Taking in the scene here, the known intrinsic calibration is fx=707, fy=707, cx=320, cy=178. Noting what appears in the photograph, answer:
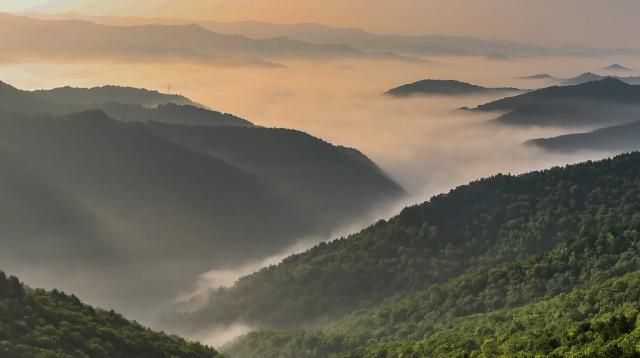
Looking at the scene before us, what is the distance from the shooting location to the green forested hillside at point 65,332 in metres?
58.8

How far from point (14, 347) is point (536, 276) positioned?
A: 7211 centimetres

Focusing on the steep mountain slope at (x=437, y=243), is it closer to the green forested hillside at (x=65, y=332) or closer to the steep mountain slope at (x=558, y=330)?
the steep mountain slope at (x=558, y=330)

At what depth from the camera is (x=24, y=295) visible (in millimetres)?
67625

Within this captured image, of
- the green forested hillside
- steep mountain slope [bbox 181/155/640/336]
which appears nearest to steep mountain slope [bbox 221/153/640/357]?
steep mountain slope [bbox 181/155/640/336]

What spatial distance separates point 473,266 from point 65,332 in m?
95.5

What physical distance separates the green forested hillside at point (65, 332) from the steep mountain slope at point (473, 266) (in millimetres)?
25379

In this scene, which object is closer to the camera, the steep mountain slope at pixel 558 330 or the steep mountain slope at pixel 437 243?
the steep mountain slope at pixel 558 330

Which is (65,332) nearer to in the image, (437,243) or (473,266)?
(473,266)

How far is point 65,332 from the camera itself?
63.4 meters

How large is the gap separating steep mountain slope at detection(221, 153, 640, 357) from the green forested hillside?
25379 millimetres

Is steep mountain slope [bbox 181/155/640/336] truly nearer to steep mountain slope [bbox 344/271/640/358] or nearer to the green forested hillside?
steep mountain slope [bbox 344/271/640/358]

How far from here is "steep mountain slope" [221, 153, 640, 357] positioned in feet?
304

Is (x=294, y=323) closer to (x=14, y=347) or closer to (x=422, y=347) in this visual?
(x=422, y=347)

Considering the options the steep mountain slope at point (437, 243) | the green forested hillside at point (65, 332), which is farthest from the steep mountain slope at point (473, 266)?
the green forested hillside at point (65, 332)
